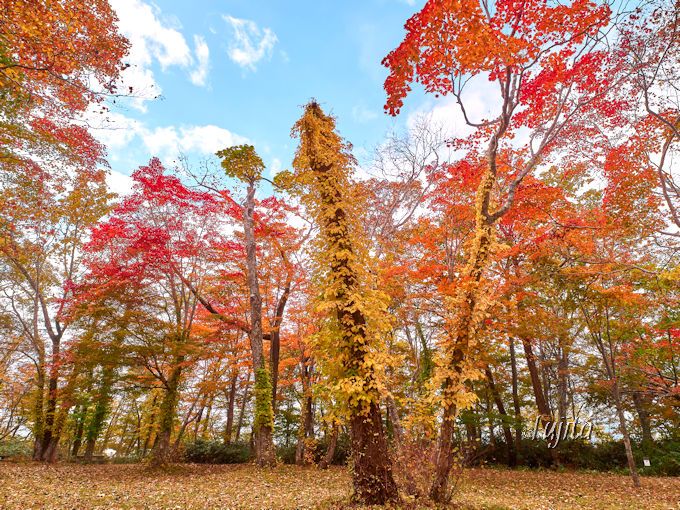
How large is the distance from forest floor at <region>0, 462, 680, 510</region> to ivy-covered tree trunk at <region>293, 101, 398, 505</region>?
0.76m

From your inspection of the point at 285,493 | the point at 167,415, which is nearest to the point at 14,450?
the point at 167,415

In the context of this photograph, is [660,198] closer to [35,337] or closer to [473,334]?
[473,334]

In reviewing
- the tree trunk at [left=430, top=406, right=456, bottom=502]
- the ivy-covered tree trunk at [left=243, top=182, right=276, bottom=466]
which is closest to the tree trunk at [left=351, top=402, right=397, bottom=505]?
the tree trunk at [left=430, top=406, right=456, bottom=502]

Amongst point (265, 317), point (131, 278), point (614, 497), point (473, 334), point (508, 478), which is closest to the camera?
point (473, 334)

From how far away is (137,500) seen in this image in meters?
6.29

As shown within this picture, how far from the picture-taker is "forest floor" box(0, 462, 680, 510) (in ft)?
19.5

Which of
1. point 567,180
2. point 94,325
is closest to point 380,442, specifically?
point 94,325

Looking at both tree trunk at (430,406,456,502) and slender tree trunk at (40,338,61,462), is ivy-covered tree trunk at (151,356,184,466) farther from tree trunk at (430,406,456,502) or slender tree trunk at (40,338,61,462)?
tree trunk at (430,406,456,502)

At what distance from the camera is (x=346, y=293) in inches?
252

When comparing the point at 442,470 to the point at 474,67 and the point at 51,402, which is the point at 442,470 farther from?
the point at 51,402

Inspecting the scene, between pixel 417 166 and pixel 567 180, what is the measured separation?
22.6 feet

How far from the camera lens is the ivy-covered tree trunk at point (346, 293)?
5809 millimetres

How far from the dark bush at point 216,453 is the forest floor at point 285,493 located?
586 centimetres

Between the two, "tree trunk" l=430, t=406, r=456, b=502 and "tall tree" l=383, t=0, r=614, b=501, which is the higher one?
"tall tree" l=383, t=0, r=614, b=501
